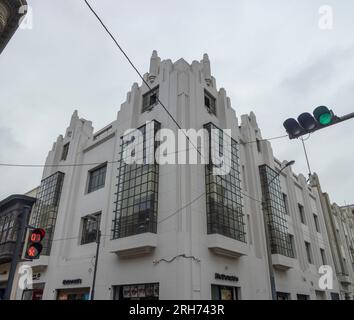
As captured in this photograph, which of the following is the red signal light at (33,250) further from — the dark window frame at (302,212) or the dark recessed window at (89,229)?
the dark window frame at (302,212)

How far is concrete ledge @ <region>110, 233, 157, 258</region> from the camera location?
1522cm

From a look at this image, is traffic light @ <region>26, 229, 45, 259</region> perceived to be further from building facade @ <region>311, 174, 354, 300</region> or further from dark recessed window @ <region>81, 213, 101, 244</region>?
building facade @ <region>311, 174, 354, 300</region>

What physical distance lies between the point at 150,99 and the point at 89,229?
429 inches

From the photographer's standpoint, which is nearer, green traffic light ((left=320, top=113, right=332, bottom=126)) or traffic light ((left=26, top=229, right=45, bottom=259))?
green traffic light ((left=320, top=113, right=332, bottom=126))

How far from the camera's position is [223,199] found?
58.6ft

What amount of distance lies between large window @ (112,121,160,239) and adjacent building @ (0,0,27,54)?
370 inches

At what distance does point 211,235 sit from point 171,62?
1336 centimetres

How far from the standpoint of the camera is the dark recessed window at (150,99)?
20872mm

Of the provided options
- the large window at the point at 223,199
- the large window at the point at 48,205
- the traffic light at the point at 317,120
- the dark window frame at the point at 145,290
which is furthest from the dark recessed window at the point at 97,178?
the traffic light at the point at 317,120

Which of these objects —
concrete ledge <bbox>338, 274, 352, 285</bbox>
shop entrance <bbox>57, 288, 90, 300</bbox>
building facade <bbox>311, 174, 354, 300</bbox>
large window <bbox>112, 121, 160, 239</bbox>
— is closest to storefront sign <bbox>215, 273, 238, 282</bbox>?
large window <bbox>112, 121, 160, 239</bbox>

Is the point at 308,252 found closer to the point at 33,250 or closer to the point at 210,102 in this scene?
the point at 210,102

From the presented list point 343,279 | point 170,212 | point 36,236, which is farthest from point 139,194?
point 343,279
